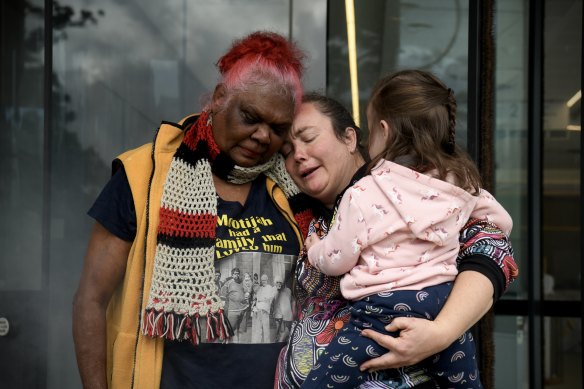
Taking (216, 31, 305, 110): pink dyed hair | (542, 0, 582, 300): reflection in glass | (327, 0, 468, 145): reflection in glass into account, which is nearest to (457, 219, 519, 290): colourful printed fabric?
(216, 31, 305, 110): pink dyed hair

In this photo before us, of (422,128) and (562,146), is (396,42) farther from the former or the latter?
(422,128)

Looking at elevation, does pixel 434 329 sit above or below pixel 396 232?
below

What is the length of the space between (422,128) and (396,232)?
296 mm

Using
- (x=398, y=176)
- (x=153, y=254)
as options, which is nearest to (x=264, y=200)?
(x=153, y=254)

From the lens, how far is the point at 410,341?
1697 millimetres

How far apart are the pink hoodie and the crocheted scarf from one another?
1.31ft

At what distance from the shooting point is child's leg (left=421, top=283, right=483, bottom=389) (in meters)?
1.77

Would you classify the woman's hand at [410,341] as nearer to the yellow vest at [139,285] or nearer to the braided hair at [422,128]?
the braided hair at [422,128]

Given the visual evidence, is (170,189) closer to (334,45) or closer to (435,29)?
(334,45)

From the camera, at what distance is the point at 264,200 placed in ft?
7.34

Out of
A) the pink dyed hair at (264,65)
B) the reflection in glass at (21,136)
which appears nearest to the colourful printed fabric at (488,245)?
the pink dyed hair at (264,65)

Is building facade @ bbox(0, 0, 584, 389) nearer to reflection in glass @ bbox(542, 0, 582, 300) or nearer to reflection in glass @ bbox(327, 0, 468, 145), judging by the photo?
reflection in glass @ bbox(327, 0, 468, 145)

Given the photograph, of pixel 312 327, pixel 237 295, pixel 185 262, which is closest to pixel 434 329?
pixel 312 327

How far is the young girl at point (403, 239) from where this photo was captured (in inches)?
69.0
